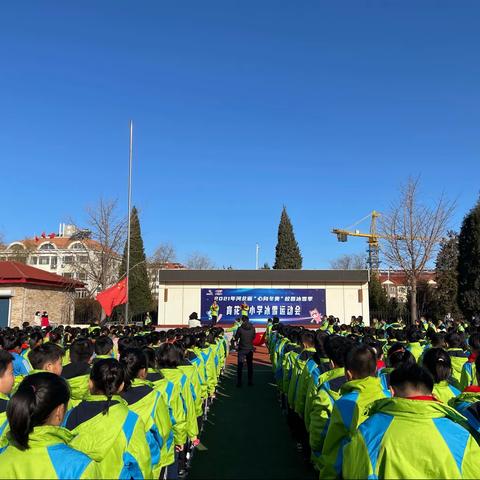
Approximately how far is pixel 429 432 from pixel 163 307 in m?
24.4

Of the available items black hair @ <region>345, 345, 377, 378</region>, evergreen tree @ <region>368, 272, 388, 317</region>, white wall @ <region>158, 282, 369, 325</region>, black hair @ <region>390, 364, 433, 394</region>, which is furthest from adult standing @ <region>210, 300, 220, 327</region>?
black hair @ <region>390, 364, 433, 394</region>

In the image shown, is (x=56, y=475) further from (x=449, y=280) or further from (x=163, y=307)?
(x=449, y=280)

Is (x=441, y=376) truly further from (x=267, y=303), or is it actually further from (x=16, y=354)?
(x=267, y=303)

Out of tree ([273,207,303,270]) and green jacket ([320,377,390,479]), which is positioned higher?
tree ([273,207,303,270])

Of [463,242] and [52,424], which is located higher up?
[463,242]

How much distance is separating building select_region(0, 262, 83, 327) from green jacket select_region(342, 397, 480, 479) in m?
23.8

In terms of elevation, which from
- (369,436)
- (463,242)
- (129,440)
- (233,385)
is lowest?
(233,385)

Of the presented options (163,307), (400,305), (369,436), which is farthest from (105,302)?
(400,305)

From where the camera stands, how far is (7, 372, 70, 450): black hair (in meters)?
1.90

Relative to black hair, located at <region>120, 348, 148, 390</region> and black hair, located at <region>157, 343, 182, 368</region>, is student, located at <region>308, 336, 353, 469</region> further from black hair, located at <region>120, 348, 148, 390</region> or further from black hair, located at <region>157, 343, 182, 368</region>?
black hair, located at <region>157, 343, 182, 368</region>

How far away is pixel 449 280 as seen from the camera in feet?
101

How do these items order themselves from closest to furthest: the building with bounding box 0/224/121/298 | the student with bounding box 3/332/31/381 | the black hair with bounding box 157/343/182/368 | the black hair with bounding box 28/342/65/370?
1. the black hair with bounding box 28/342/65/370
2. the black hair with bounding box 157/343/182/368
3. the student with bounding box 3/332/31/381
4. the building with bounding box 0/224/121/298

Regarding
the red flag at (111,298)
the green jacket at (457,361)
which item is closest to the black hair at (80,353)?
the green jacket at (457,361)

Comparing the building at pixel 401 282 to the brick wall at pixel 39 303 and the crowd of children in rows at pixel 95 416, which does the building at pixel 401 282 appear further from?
the crowd of children in rows at pixel 95 416
